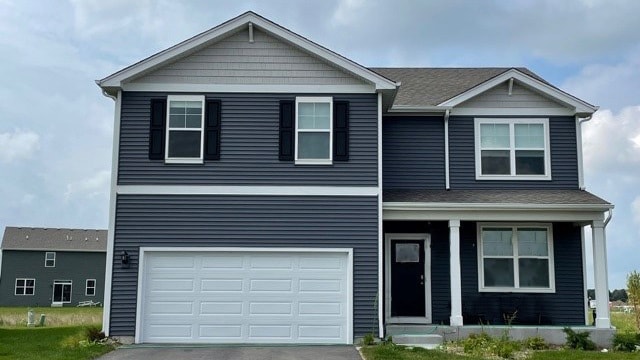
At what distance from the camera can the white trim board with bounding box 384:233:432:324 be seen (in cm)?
1597

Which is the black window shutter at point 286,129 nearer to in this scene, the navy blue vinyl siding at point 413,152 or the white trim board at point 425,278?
the navy blue vinyl siding at point 413,152

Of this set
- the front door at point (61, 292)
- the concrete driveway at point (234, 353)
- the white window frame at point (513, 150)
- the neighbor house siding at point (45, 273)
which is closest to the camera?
the concrete driveway at point (234, 353)

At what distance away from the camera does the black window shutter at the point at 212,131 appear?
14867 millimetres

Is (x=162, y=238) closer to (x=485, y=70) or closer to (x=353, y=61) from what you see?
(x=353, y=61)

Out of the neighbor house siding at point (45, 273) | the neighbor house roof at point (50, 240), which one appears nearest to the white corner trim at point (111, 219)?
the neighbor house roof at point (50, 240)

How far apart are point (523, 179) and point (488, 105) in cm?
195

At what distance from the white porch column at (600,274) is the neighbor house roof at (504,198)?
555 millimetres

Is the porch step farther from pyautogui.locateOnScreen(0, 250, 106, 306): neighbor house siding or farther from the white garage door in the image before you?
pyautogui.locateOnScreen(0, 250, 106, 306): neighbor house siding

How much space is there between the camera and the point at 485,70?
19.7m

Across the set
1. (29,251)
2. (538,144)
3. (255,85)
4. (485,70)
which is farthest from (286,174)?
(29,251)

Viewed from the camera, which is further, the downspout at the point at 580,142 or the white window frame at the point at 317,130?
the downspout at the point at 580,142

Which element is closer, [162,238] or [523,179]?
[162,238]

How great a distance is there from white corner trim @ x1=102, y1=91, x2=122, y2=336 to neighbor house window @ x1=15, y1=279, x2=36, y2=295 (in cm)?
3961

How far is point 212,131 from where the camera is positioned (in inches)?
589
